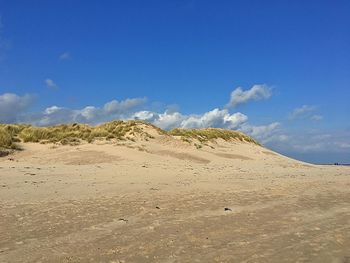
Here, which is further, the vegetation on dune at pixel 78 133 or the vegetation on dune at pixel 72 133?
the vegetation on dune at pixel 72 133

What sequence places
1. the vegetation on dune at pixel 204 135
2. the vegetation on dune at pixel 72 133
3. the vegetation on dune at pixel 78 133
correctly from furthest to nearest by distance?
the vegetation on dune at pixel 204 135 < the vegetation on dune at pixel 72 133 < the vegetation on dune at pixel 78 133

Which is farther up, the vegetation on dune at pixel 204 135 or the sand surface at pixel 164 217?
the vegetation on dune at pixel 204 135

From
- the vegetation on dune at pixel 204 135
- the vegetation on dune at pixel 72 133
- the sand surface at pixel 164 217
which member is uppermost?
the vegetation on dune at pixel 204 135

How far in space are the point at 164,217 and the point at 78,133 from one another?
18.0 m

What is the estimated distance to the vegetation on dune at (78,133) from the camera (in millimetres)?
23453

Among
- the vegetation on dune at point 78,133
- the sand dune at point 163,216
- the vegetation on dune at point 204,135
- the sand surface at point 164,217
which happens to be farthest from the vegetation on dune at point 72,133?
the sand surface at point 164,217

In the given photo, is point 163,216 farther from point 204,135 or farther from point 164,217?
point 204,135

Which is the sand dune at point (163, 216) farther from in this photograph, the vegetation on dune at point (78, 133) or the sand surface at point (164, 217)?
the vegetation on dune at point (78, 133)

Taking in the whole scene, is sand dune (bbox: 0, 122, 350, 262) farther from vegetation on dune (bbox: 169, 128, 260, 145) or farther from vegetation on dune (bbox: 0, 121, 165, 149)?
vegetation on dune (bbox: 169, 128, 260, 145)

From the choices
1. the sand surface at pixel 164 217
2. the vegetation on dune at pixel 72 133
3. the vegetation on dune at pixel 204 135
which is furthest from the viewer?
the vegetation on dune at pixel 204 135

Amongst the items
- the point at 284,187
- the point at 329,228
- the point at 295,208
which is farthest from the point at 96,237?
the point at 284,187

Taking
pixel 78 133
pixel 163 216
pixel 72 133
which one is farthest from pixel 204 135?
pixel 163 216

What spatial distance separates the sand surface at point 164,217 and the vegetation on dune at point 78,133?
263 inches

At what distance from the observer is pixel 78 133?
2594 cm
